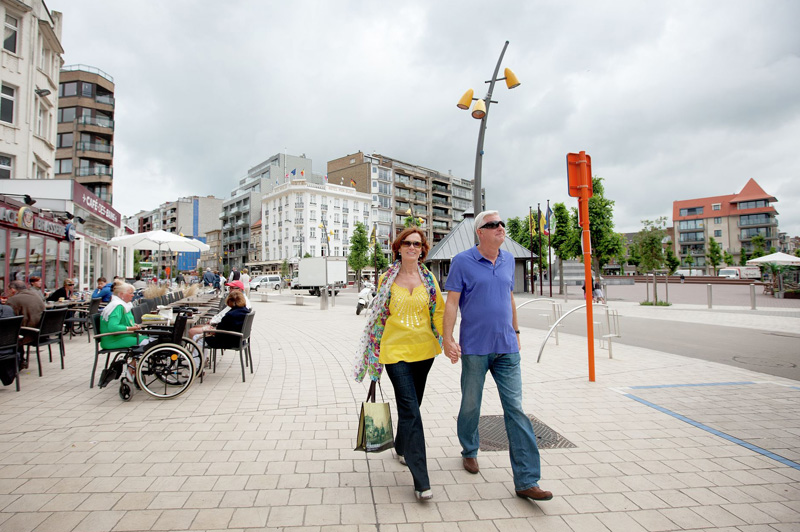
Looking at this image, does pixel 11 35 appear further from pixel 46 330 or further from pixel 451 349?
pixel 451 349

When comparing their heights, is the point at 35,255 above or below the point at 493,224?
above

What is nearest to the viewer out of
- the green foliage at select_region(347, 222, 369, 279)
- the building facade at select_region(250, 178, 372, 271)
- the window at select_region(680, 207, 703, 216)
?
the green foliage at select_region(347, 222, 369, 279)

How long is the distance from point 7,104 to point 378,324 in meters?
22.7

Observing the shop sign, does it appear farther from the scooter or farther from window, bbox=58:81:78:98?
window, bbox=58:81:78:98

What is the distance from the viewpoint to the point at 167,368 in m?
5.39

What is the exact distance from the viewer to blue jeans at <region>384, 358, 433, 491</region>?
2820 mm

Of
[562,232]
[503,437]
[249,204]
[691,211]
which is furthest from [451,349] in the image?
[691,211]

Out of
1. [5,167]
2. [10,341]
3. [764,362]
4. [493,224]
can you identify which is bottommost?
[764,362]

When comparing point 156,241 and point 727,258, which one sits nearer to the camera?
point 156,241

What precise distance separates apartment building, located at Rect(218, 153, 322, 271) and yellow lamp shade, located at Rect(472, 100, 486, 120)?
264 ft

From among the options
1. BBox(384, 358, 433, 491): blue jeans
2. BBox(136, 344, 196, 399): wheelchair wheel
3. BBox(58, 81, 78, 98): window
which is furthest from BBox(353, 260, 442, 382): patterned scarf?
BBox(58, 81, 78, 98): window

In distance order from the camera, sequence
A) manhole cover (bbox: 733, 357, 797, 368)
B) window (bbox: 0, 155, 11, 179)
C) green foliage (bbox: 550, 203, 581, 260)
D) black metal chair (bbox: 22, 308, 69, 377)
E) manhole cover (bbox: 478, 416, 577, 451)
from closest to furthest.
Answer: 1. manhole cover (bbox: 478, 416, 577, 451)
2. black metal chair (bbox: 22, 308, 69, 377)
3. manhole cover (bbox: 733, 357, 797, 368)
4. window (bbox: 0, 155, 11, 179)
5. green foliage (bbox: 550, 203, 581, 260)

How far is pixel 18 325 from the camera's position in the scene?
5496mm

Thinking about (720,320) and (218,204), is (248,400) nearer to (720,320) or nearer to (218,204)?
(720,320)
